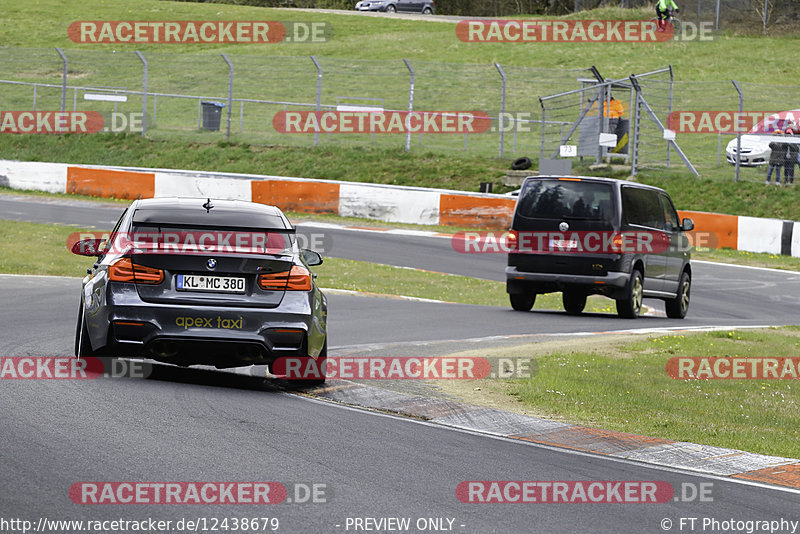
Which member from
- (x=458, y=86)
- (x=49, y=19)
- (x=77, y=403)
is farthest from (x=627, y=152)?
(x=49, y=19)

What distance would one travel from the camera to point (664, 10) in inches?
1939

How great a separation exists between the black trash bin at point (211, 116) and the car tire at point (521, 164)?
11040mm

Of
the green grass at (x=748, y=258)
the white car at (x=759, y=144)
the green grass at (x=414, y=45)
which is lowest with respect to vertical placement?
the green grass at (x=748, y=258)

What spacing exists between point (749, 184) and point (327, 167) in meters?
11.4

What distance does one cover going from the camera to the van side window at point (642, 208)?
16.3 metres

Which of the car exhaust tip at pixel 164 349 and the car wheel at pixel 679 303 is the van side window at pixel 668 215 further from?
the car exhaust tip at pixel 164 349

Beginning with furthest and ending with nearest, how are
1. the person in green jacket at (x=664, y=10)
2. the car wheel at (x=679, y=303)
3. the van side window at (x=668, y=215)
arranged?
1. the person in green jacket at (x=664, y=10)
2. the car wheel at (x=679, y=303)
3. the van side window at (x=668, y=215)

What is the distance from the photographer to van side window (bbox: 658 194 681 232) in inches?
691

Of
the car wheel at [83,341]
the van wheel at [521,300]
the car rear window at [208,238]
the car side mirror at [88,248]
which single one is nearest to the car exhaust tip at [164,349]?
the car wheel at [83,341]

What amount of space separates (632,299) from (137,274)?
9.28 metres

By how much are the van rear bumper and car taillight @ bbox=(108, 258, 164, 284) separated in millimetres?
8486

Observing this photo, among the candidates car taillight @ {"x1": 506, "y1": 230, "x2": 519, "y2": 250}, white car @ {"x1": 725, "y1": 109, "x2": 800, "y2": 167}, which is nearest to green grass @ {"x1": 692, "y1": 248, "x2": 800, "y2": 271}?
white car @ {"x1": 725, "y1": 109, "x2": 800, "y2": 167}

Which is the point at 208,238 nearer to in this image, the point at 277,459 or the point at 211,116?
the point at 277,459

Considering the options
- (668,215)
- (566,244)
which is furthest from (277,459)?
→ (668,215)
